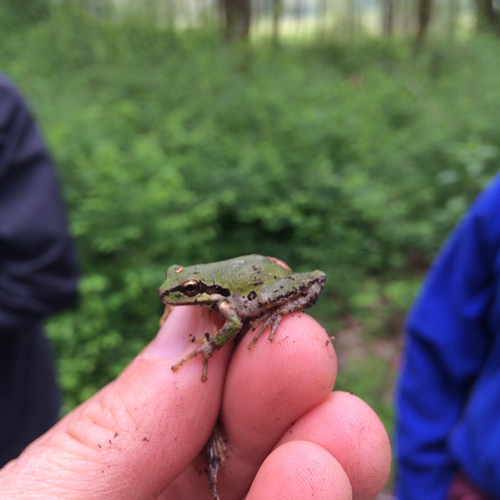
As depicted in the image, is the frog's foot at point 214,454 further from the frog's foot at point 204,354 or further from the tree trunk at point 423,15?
the tree trunk at point 423,15

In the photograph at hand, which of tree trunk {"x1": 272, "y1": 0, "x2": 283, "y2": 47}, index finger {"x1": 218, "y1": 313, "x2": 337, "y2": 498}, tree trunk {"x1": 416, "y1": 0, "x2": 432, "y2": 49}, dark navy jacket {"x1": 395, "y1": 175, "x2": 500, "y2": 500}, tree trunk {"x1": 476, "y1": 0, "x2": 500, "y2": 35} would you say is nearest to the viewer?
index finger {"x1": 218, "y1": 313, "x2": 337, "y2": 498}

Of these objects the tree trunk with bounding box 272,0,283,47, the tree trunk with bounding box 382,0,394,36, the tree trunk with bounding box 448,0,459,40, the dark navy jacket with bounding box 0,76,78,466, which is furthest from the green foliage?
the tree trunk with bounding box 382,0,394,36

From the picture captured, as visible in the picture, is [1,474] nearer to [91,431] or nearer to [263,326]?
[91,431]

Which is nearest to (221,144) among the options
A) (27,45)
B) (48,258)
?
(48,258)

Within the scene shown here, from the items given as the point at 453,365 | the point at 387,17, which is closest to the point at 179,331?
the point at 453,365

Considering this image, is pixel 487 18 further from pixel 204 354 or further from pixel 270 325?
pixel 204 354

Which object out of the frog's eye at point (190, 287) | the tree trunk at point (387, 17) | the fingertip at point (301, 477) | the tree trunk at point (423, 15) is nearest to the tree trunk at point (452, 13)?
the tree trunk at point (423, 15)

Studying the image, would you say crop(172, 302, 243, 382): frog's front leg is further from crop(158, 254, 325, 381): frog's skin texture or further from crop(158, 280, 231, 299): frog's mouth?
crop(158, 280, 231, 299): frog's mouth
